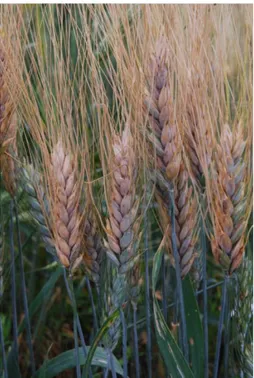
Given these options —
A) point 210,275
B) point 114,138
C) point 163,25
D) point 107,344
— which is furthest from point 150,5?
point 210,275

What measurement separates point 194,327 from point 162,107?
37cm

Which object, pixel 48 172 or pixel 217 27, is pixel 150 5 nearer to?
pixel 217 27

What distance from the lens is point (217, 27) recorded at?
103 centimetres

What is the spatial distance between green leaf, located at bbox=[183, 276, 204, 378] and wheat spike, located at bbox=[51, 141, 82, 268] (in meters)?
0.23

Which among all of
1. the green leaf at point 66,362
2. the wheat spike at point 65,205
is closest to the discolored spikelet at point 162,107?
the wheat spike at point 65,205

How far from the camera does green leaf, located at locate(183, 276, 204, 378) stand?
1.11m

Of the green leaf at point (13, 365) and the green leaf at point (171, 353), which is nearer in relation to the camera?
the green leaf at point (171, 353)

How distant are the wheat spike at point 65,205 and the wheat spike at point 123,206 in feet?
0.17

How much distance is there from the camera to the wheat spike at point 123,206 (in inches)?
37.4

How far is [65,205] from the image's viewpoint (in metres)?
0.96

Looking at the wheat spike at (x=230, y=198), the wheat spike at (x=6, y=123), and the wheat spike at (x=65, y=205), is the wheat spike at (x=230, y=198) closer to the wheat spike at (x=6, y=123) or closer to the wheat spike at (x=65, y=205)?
the wheat spike at (x=65, y=205)

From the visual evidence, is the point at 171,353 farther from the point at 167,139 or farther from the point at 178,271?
the point at 167,139

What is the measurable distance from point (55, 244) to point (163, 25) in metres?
0.35

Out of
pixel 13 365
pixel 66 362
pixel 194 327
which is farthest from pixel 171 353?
pixel 13 365
